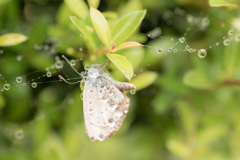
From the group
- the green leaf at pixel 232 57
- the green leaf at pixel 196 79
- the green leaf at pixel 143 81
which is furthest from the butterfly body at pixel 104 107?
the green leaf at pixel 232 57

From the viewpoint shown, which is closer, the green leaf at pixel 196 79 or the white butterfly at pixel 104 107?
the white butterfly at pixel 104 107

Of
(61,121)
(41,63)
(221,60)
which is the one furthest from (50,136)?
(221,60)

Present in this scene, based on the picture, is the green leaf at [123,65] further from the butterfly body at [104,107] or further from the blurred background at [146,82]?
the blurred background at [146,82]

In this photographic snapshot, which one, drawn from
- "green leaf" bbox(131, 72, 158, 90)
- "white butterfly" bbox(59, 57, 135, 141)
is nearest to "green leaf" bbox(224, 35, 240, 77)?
"green leaf" bbox(131, 72, 158, 90)

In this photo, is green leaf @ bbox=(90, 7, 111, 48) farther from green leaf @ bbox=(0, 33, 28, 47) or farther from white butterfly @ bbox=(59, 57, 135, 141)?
green leaf @ bbox=(0, 33, 28, 47)

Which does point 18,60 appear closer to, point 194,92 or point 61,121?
point 61,121

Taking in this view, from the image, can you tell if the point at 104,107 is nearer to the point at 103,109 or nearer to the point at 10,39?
the point at 103,109
